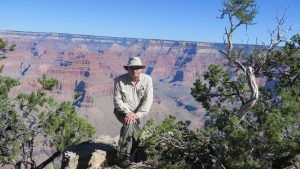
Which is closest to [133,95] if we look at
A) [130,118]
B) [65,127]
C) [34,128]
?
[130,118]

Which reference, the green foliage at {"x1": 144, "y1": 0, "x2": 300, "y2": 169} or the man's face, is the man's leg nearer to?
the green foliage at {"x1": 144, "y1": 0, "x2": 300, "y2": 169}

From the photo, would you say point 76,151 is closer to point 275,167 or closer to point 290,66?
point 275,167

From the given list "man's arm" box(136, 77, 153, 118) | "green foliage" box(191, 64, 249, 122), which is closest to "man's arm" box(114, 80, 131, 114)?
"man's arm" box(136, 77, 153, 118)

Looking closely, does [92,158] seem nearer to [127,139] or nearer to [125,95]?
[127,139]

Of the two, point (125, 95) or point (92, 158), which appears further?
point (92, 158)

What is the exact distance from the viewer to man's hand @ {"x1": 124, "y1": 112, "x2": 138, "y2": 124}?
29.3 feet

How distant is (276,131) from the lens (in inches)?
285

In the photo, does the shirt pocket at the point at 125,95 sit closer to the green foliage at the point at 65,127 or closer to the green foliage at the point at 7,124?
the green foliage at the point at 65,127

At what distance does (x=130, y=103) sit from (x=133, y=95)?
7.5 inches

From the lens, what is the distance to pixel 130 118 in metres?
8.93

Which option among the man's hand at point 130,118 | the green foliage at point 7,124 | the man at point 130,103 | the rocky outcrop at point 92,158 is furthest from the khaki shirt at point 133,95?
the green foliage at point 7,124

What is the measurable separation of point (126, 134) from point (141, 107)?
0.67m

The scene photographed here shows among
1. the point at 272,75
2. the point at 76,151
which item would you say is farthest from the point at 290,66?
the point at 76,151

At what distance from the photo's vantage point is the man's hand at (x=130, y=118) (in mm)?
8922
